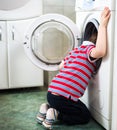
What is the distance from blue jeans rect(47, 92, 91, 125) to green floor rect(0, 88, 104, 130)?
38 millimetres

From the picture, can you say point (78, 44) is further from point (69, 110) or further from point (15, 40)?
point (15, 40)

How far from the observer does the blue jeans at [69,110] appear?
61.0 inches

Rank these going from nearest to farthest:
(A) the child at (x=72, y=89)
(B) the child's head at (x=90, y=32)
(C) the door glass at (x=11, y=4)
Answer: (A) the child at (x=72, y=89), (B) the child's head at (x=90, y=32), (C) the door glass at (x=11, y=4)

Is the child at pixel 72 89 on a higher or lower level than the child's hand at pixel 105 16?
lower

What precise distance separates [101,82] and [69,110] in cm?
26

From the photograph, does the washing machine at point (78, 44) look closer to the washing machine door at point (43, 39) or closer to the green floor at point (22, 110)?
the washing machine door at point (43, 39)

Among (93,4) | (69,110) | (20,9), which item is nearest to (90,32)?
(93,4)

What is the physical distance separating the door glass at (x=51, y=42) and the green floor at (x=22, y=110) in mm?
371

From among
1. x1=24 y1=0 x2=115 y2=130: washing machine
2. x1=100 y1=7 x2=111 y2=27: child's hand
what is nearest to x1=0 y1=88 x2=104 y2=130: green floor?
Result: x1=24 y1=0 x2=115 y2=130: washing machine

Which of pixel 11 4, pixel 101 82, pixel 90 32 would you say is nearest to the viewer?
pixel 101 82

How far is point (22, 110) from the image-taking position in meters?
1.84

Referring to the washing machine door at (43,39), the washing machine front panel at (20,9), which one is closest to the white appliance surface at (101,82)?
the washing machine door at (43,39)

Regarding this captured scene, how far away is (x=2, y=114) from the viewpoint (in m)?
1.76

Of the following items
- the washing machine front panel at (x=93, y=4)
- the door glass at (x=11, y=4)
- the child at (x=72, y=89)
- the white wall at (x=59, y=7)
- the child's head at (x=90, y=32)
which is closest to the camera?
the washing machine front panel at (x=93, y=4)
